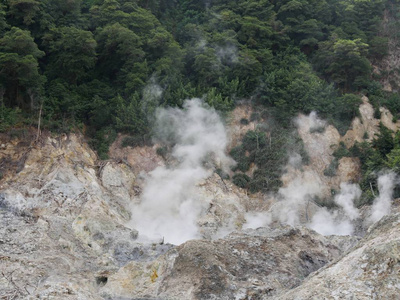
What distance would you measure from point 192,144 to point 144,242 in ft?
19.6

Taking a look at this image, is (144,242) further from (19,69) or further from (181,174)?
(19,69)

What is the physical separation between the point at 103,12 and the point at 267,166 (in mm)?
10221

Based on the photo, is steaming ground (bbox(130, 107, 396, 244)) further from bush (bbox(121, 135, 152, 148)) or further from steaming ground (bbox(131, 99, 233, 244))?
bush (bbox(121, 135, 152, 148))

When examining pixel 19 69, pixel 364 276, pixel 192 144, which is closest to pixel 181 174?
pixel 192 144

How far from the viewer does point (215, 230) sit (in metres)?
15.8

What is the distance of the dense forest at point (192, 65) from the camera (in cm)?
1811

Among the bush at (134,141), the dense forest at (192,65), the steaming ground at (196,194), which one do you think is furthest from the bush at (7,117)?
the steaming ground at (196,194)

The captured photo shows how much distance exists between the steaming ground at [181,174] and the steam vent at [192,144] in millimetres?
60

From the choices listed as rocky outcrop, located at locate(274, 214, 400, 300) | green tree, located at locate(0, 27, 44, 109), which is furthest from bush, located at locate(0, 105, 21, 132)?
rocky outcrop, located at locate(274, 214, 400, 300)

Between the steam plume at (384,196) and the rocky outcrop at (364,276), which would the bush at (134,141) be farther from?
the rocky outcrop at (364,276)

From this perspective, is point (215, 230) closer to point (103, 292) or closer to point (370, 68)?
point (103, 292)

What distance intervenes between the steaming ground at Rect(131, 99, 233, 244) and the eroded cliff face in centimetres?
37

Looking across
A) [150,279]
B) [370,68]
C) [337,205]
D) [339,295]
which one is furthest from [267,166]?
[339,295]

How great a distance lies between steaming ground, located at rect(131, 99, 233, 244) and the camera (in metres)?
15.9
